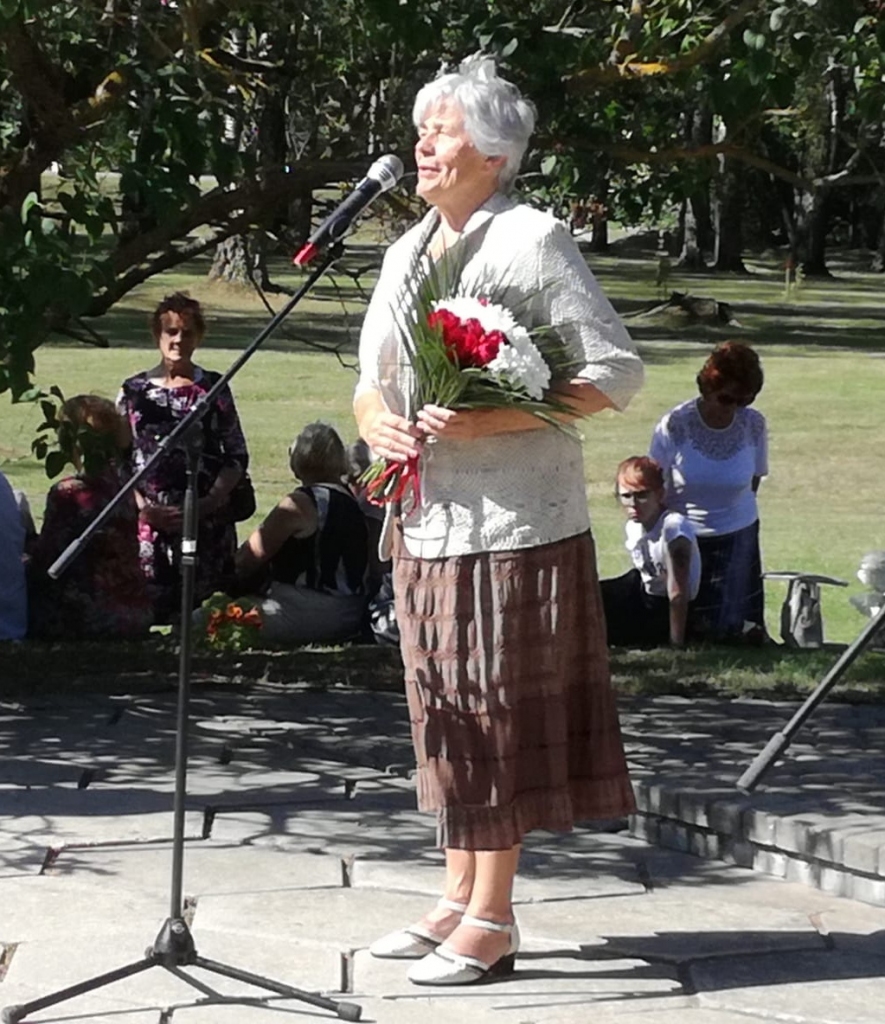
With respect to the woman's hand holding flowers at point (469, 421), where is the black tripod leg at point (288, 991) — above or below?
below

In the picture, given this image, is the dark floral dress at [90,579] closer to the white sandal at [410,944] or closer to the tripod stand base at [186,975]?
the white sandal at [410,944]

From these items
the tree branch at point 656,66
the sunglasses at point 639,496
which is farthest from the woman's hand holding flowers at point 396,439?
the sunglasses at point 639,496

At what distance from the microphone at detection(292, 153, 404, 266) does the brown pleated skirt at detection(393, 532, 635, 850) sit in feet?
2.43

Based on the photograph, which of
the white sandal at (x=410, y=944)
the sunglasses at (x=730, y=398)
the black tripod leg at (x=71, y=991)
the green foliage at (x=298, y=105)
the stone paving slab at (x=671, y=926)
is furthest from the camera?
the sunglasses at (x=730, y=398)

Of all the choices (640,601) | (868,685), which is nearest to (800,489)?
(640,601)

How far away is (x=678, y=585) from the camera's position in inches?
376

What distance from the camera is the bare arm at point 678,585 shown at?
31.1 feet

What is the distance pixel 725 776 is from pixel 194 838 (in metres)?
1.66

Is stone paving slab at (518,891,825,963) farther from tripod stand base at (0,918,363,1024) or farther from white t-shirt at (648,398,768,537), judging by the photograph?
white t-shirt at (648,398,768,537)

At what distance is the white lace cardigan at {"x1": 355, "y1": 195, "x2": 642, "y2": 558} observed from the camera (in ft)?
15.5

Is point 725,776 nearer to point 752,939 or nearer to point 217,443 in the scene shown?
point 752,939

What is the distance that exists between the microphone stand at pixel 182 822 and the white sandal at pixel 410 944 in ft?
0.96

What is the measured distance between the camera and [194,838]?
6.14 metres

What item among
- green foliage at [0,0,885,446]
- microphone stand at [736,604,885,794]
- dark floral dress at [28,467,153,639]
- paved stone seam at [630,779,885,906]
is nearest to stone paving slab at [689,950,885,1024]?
microphone stand at [736,604,885,794]
